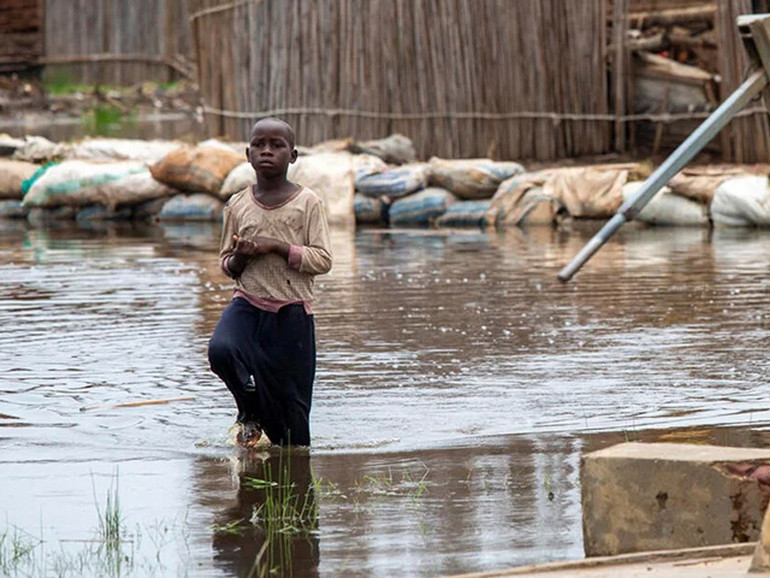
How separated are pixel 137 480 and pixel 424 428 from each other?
1.36 metres

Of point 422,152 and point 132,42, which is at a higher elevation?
point 132,42

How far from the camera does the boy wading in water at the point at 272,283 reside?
17.5 feet

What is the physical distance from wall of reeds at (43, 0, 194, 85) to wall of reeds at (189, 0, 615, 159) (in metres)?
13.6

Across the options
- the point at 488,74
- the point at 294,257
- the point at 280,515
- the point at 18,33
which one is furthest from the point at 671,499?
the point at 18,33

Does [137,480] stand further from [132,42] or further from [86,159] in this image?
[132,42]

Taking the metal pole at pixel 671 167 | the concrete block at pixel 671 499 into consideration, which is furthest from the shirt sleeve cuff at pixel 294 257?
the concrete block at pixel 671 499

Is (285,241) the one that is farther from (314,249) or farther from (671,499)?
(671,499)

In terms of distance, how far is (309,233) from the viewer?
5.43 m

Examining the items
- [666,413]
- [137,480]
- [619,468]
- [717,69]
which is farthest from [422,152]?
[619,468]

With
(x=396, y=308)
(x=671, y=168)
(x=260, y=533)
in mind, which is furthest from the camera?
(x=396, y=308)

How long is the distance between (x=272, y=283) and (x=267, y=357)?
25cm

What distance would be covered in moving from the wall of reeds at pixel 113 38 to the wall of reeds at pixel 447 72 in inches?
536

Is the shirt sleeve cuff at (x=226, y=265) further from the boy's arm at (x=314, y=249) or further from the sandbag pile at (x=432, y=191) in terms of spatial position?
the sandbag pile at (x=432, y=191)

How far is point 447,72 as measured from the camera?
1736 cm
